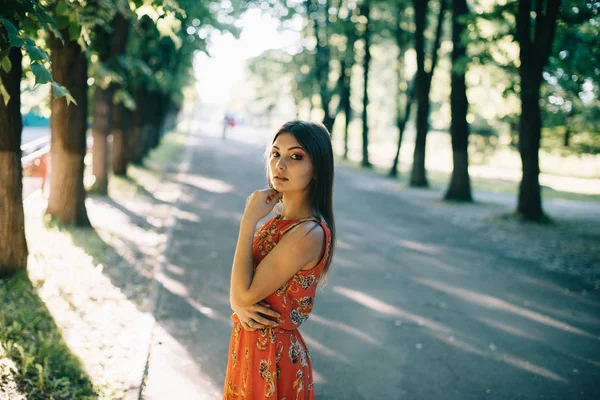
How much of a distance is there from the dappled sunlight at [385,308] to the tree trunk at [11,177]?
4221mm

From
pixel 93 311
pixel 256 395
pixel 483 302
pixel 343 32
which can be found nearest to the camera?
pixel 256 395

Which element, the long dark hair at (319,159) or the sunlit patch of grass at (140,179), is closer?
the long dark hair at (319,159)

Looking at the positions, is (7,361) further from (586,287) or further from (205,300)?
(586,287)

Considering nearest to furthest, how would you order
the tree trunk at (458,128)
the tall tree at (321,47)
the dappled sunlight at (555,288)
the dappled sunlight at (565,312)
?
1. the dappled sunlight at (565,312)
2. the dappled sunlight at (555,288)
3. the tree trunk at (458,128)
4. the tall tree at (321,47)

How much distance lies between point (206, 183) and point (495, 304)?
12990 millimetres

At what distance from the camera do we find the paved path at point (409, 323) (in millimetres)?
5199

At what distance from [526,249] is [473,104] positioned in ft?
Result: 76.3

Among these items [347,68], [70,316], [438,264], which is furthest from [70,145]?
[347,68]

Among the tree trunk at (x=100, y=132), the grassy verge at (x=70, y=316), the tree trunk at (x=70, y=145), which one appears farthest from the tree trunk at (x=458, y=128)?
the tree trunk at (x=70, y=145)

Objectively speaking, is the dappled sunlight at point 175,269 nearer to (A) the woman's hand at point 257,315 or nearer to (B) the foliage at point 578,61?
(A) the woman's hand at point 257,315

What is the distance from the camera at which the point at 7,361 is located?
4383mm

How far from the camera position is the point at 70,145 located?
368 inches

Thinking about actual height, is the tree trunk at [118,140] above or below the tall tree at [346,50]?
below

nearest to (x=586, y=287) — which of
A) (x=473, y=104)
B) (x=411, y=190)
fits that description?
(x=411, y=190)
